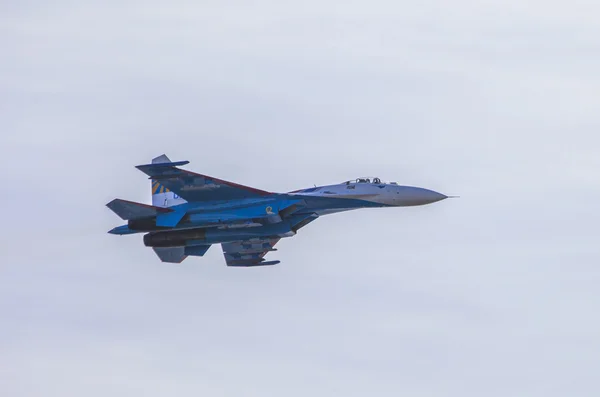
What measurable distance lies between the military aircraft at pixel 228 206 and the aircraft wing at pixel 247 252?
11.7 ft

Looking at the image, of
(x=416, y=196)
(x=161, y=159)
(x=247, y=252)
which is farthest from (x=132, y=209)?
(x=416, y=196)

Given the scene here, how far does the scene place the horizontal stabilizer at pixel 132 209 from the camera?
68.0 metres

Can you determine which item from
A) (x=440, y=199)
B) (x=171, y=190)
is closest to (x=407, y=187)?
(x=440, y=199)

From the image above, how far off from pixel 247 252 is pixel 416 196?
1051 centimetres

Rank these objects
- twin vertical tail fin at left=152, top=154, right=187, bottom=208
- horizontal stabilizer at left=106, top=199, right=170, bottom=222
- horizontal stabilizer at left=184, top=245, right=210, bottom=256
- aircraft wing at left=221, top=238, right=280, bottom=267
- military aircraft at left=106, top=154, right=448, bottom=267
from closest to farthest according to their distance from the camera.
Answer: horizontal stabilizer at left=106, top=199, right=170, bottom=222
military aircraft at left=106, top=154, right=448, bottom=267
twin vertical tail fin at left=152, top=154, right=187, bottom=208
horizontal stabilizer at left=184, top=245, right=210, bottom=256
aircraft wing at left=221, top=238, right=280, bottom=267

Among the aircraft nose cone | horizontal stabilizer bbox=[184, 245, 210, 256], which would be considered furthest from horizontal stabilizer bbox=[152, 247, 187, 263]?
the aircraft nose cone

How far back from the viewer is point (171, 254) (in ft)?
240

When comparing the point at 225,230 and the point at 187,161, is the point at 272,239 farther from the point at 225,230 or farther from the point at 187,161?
the point at 187,161

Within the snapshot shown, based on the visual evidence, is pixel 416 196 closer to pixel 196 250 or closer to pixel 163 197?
pixel 196 250

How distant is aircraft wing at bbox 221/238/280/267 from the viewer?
242 ft

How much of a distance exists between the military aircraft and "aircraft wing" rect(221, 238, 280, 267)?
11.7ft

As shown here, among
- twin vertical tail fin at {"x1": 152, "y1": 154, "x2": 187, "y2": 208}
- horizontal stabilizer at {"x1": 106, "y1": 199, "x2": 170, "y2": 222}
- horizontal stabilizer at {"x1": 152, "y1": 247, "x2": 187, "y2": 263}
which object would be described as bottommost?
horizontal stabilizer at {"x1": 152, "y1": 247, "x2": 187, "y2": 263}

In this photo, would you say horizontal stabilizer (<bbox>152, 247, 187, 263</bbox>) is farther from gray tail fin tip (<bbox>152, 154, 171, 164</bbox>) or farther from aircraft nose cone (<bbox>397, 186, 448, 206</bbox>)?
aircraft nose cone (<bbox>397, 186, 448, 206</bbox>)

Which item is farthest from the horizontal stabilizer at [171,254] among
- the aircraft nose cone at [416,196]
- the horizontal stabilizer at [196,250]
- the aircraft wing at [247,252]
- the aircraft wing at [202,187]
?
the aircraft nose cone at [416,196]
